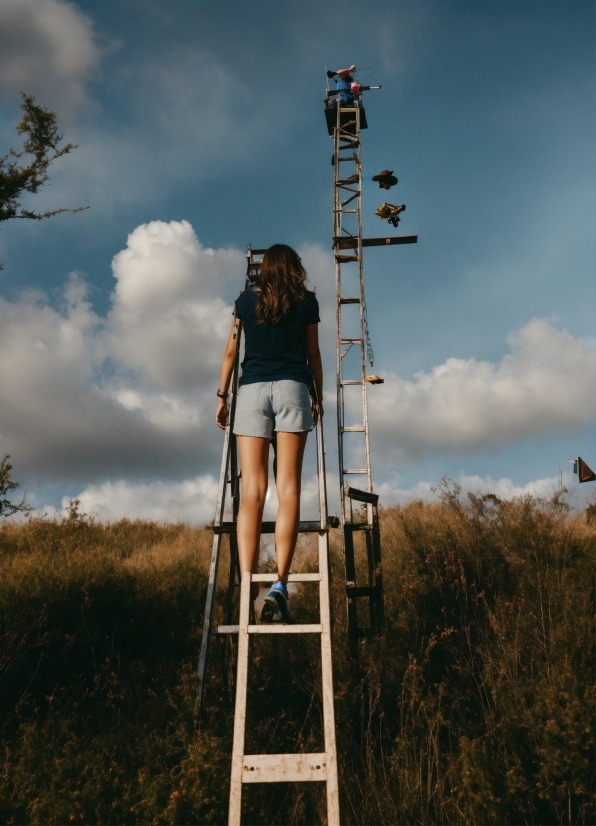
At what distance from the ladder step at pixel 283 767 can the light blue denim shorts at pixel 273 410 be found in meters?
1.86

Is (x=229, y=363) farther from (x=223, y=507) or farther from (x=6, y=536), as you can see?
(x=6, y=536)

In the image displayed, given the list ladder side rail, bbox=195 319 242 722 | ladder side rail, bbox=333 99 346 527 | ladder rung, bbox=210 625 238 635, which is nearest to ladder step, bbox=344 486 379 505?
ladder side rail, bbox=333 99 346 527

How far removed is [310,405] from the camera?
13.5ft

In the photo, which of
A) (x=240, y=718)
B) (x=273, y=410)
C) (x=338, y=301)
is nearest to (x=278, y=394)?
(x=273, y=410)

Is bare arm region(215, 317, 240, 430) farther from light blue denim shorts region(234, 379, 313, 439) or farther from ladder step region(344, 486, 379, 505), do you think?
ladder step region(344, 486, 379, 505)

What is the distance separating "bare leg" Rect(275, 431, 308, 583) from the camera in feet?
12.4

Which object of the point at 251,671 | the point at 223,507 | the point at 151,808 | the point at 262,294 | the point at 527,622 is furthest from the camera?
the point at 527,622

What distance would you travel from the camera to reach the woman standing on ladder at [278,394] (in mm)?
3869

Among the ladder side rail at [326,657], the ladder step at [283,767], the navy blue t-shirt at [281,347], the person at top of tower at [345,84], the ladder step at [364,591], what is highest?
the person at top of tower at [345,84]

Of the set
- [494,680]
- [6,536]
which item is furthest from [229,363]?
[6,536]

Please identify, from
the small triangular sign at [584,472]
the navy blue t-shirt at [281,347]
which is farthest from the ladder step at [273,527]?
the small triangular sign at [584,472]

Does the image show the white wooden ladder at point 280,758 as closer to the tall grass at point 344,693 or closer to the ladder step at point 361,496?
the tall grass at point 344,693

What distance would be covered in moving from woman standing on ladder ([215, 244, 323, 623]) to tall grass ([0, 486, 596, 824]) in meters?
1.45

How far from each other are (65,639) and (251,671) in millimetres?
2433
